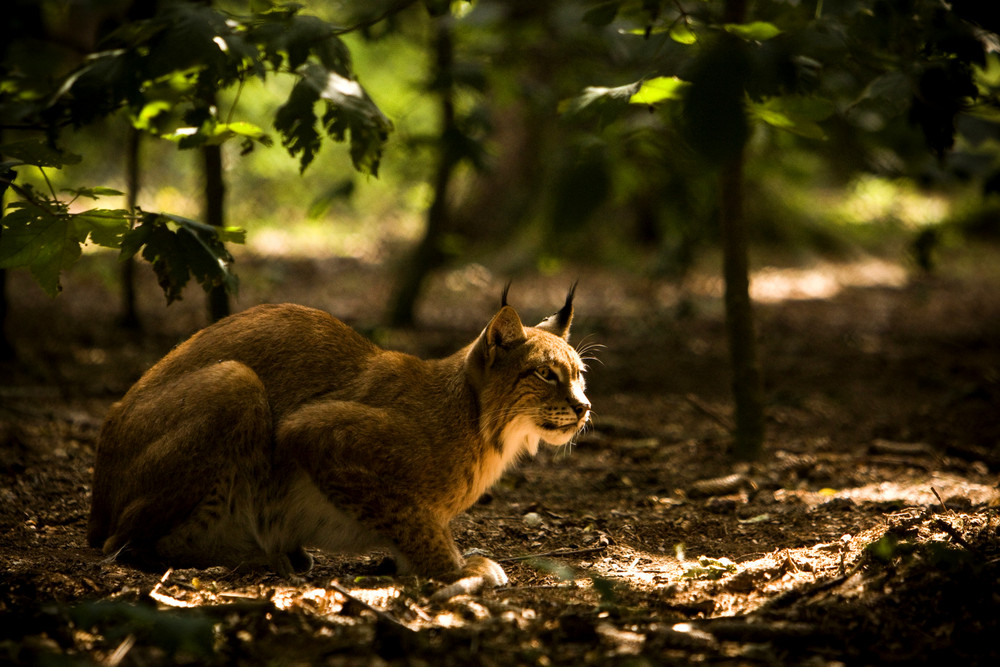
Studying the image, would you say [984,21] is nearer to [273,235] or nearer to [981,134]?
[981,134]

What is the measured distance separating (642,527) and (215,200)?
3.32m

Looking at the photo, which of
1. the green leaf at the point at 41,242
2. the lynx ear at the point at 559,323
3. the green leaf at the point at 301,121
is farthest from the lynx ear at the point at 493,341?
the green leaf at the point at 41,242

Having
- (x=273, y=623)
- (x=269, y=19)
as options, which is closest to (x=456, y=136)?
(x=269, y=19)

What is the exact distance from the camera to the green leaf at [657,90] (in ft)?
11.0

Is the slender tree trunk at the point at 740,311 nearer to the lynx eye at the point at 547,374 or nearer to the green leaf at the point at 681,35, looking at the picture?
the lynx eye at the point at 547,374

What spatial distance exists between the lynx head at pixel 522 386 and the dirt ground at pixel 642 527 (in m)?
0.61

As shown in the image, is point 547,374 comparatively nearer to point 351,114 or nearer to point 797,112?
point 351,114

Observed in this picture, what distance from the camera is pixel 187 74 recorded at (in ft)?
13.0

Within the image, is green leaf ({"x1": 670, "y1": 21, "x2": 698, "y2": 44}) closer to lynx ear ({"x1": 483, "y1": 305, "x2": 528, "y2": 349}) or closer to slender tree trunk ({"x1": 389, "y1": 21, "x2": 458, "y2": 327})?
lynx ear ({"x1": 483, "y1": 305, "x2": 528, "y2": 349})

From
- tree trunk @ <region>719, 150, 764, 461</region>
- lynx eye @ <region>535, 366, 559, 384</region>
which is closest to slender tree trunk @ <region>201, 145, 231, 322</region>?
lynx eye @ <region>535, 366, 559, 384</region>

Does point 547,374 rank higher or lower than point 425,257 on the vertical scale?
higher

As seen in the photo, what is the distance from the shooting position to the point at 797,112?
319 centimetres

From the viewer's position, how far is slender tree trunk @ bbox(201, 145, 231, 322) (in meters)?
5.32

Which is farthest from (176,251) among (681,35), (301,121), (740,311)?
(740,311)
